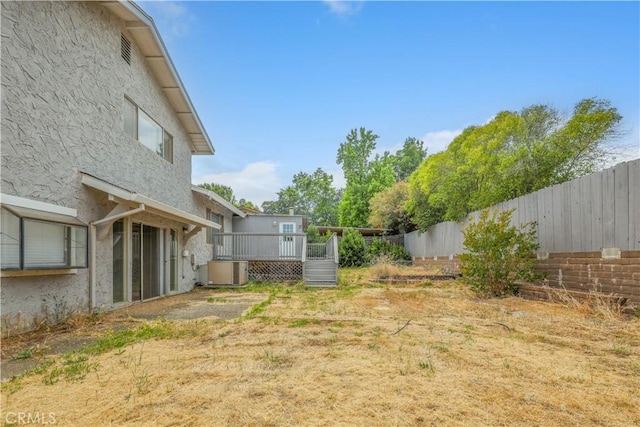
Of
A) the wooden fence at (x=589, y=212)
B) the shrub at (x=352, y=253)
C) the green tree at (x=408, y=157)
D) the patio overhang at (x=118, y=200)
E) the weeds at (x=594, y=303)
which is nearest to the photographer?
the weeds at (x=594, y=303)

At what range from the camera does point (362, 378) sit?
124 inches

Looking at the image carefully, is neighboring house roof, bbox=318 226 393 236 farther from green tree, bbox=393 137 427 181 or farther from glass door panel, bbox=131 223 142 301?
green tree, bbox=393 137 427 181

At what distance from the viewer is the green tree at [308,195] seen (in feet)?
147

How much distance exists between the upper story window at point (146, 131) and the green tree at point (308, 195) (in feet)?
110

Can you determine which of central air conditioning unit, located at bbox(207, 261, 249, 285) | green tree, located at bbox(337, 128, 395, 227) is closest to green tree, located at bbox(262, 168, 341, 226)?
green tree, located at bbox(337, 128, 395, 227)

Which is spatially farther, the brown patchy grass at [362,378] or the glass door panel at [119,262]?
the glass door panel at [119,262]

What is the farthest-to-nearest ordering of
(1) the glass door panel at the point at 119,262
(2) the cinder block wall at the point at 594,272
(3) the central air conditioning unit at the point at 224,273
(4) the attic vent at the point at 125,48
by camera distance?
(3) the central air conditioning unit at the point at 224,273 → (4) the attic vent at the point at 125,48 → (1) the glass door panel at the point at 119,262 → (2) the cinder block wall at the point at 594,272

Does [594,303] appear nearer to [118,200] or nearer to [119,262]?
[118,200]

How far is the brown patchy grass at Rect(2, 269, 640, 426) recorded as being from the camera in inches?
97.4

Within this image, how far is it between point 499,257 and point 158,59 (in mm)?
9793

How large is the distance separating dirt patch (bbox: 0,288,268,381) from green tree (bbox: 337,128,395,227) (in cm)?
2300

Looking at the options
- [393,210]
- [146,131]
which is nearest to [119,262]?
[146,131]

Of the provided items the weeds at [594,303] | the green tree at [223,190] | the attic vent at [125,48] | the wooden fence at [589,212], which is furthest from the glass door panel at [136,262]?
the green tree at [223,190]

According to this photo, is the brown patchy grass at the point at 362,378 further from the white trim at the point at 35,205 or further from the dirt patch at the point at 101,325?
the white trim at the point at 35,205
